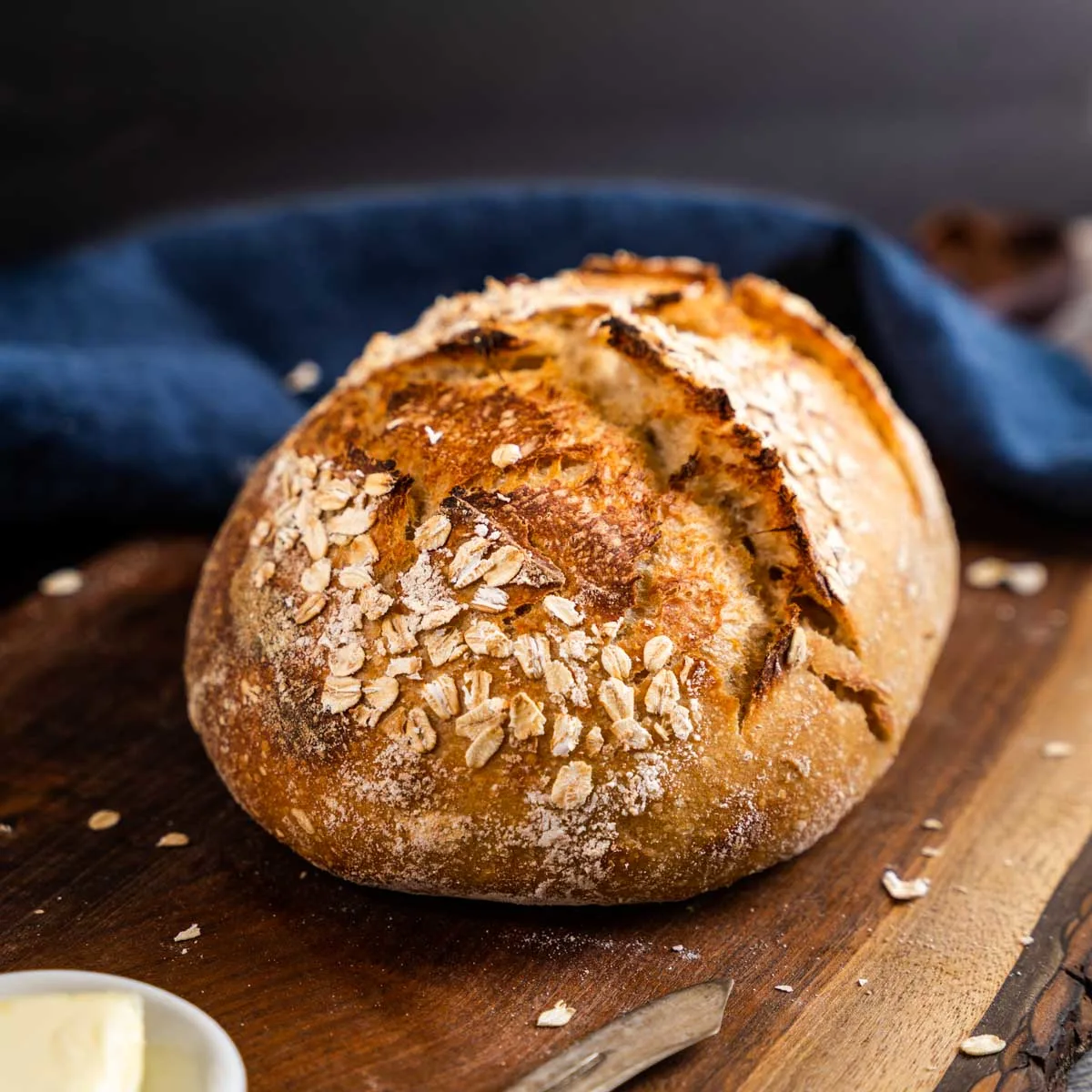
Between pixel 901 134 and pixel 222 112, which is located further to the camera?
pixel 901 134

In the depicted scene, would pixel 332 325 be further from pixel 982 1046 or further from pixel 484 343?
pixel 982 1046

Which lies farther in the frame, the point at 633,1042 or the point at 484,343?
the point at 484,343

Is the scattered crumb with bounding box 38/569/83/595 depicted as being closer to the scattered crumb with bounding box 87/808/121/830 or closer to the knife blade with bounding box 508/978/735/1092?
the scattered crumb with bounding box 87/808/121/830

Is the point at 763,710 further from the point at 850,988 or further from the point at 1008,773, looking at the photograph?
the point at 1008,773

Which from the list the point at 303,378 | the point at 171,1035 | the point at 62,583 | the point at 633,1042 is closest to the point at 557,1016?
the point at 633,1042

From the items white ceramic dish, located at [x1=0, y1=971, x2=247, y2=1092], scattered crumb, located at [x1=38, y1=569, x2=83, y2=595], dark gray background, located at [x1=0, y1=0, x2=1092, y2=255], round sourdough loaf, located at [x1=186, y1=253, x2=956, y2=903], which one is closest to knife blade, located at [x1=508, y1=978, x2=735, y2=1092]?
round sourdough loaf, located at [x1=186, y1=253, x2=956, y2=903]

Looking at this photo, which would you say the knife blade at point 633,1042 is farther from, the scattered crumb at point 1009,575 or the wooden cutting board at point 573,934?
the scattered crumb at point 1009,575

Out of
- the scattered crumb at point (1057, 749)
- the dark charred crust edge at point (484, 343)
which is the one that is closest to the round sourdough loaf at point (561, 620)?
the dark charred crust edge at point (484, 343)

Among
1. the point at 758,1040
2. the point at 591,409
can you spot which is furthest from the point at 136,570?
the point at 758,1040
